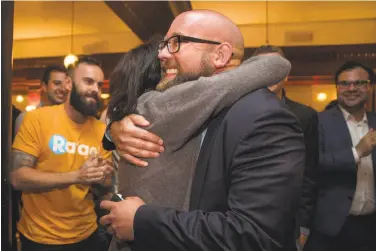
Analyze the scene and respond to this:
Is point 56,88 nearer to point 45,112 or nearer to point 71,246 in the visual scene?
point 45,112

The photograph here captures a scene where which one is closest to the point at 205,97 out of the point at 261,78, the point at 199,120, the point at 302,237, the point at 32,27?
the point at 199,120

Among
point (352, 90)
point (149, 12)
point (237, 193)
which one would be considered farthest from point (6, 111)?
point (149, 12)

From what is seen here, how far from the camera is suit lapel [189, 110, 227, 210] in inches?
39.0

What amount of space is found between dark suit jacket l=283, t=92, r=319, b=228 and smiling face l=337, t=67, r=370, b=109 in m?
0.46

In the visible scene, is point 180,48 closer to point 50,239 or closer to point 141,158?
point 141,158

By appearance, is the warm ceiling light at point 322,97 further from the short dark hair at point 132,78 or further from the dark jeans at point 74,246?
the short dark hair at point 132,78

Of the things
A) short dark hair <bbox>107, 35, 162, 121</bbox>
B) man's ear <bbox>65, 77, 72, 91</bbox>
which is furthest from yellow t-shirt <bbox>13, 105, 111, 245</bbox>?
short dark hair <bbox>107, 35, 162, 121</bbox>

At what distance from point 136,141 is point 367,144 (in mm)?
1753

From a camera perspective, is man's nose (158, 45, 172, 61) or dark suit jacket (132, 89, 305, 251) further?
man's nose (158, 45, 172, 61)

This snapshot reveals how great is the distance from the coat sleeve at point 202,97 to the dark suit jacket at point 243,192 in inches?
1.7

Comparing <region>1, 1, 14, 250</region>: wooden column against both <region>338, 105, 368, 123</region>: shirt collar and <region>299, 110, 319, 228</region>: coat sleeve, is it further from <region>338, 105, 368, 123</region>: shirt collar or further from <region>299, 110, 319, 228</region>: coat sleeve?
<region>338, 105, 368, 123</region>: shirt collar

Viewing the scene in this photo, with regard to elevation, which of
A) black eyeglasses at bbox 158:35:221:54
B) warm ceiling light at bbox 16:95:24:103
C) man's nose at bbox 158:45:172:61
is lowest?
man's nose at bbox 158:45:172:61

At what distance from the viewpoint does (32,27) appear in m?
5.95

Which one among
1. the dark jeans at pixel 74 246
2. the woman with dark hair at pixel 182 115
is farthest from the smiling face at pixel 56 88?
the woman with dark hair at pixel 182 115
